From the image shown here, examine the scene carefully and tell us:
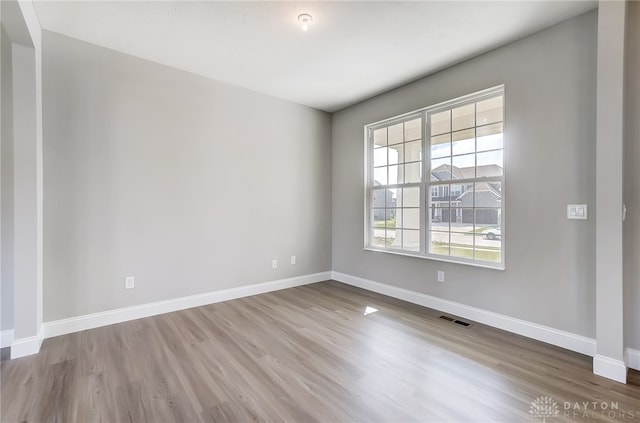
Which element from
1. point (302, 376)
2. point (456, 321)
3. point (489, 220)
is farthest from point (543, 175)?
point (302, 376)

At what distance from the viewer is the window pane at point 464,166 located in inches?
123

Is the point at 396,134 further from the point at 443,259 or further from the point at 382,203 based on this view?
the point at 443,259

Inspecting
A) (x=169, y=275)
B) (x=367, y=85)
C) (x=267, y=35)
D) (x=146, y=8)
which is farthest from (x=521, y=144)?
(x=169, y=275)

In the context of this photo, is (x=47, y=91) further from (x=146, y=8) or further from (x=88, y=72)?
(x=146, y=8)

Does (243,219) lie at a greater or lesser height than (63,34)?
lesser

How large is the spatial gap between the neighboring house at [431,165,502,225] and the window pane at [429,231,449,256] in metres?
0.18

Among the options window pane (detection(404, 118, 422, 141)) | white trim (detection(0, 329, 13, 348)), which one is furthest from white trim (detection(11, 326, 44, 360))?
window pane (detection(404, 118, 422, 141))

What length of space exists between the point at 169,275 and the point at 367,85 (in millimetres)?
3431

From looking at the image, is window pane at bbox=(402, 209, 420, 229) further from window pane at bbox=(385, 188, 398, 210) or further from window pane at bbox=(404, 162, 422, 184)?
window pane at bbox=(404, 162, 422, 184)

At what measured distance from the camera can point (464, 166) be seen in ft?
10.5

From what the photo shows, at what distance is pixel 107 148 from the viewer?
2.91m

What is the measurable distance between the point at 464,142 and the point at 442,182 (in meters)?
0.50

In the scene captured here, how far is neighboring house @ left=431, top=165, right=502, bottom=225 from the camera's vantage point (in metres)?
2.96

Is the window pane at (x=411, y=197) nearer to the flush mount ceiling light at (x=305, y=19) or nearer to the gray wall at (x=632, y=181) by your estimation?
the gray wall at (x=632, y=181)
